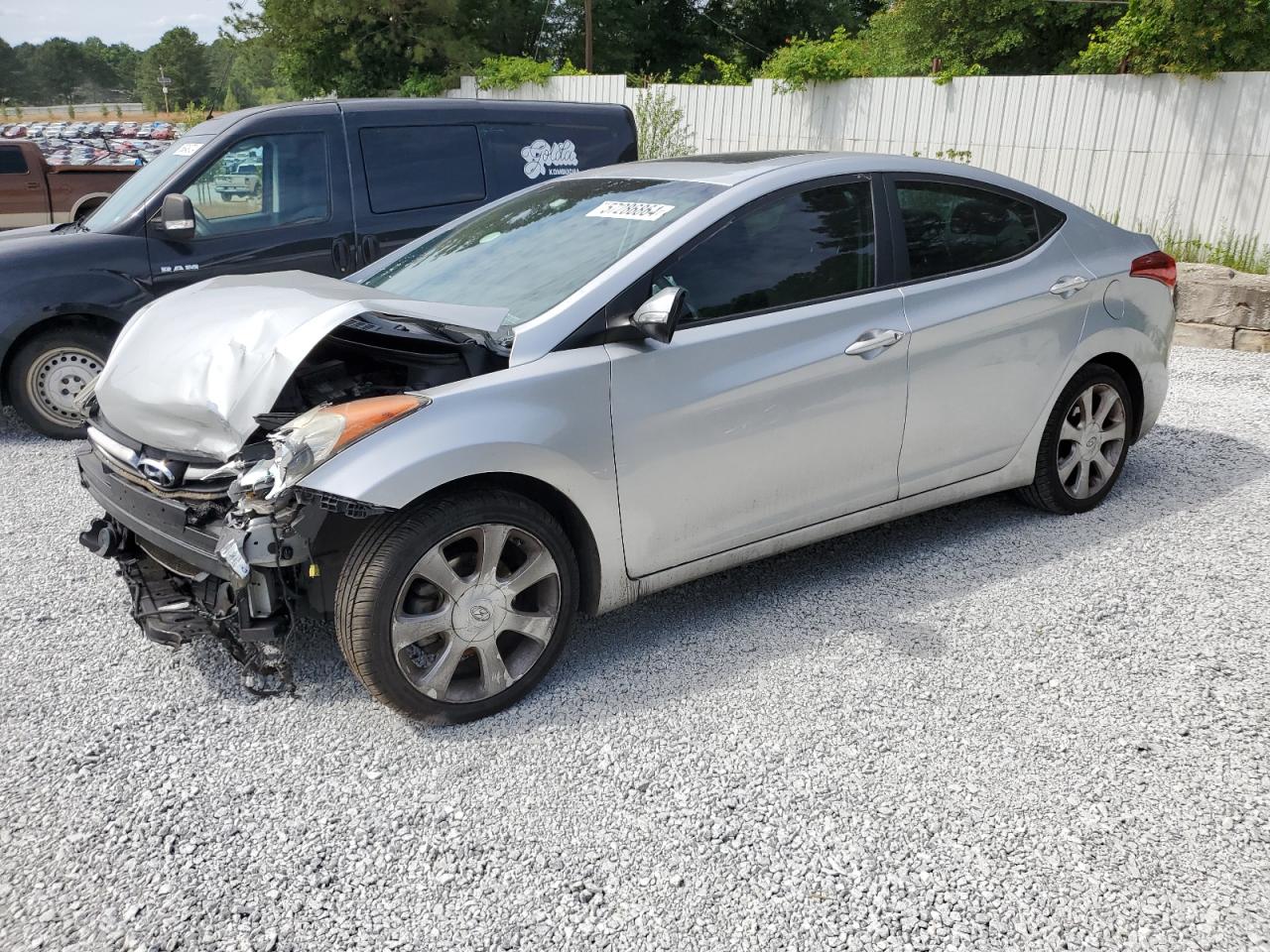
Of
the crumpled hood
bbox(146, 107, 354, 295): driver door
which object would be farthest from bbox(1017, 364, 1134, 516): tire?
bbox(146, 107, 354, 295): driver door

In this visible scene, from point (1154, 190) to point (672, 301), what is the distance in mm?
9127

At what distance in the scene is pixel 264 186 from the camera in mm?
6824

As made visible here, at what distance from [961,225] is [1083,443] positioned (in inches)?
49.1

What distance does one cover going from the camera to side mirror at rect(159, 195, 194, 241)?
640 cm

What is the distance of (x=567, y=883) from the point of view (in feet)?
8.41

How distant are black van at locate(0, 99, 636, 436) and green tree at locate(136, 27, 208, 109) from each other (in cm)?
12263

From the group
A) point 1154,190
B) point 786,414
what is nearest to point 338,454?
point 786,414

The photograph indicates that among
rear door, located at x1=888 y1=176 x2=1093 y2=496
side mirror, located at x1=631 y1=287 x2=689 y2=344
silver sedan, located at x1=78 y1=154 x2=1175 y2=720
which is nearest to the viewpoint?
silver sedan, located at x1=78 y1=154 x2=1175 y2=720

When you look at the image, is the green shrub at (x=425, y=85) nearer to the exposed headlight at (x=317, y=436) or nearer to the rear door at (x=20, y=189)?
the rear door at (x=20, y=189)

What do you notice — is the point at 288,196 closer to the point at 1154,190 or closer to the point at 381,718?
the point at 381,718

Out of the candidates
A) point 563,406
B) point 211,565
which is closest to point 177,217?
point 211,565

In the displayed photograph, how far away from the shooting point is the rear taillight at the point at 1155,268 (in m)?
4.79

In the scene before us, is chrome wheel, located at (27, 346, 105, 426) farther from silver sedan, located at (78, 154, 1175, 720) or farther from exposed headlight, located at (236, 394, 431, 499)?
exposed headlight, located at (236, 394, 431, 499)

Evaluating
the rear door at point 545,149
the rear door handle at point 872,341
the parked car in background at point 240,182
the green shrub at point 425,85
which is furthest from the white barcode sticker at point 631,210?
the green shrub at point 425,85
